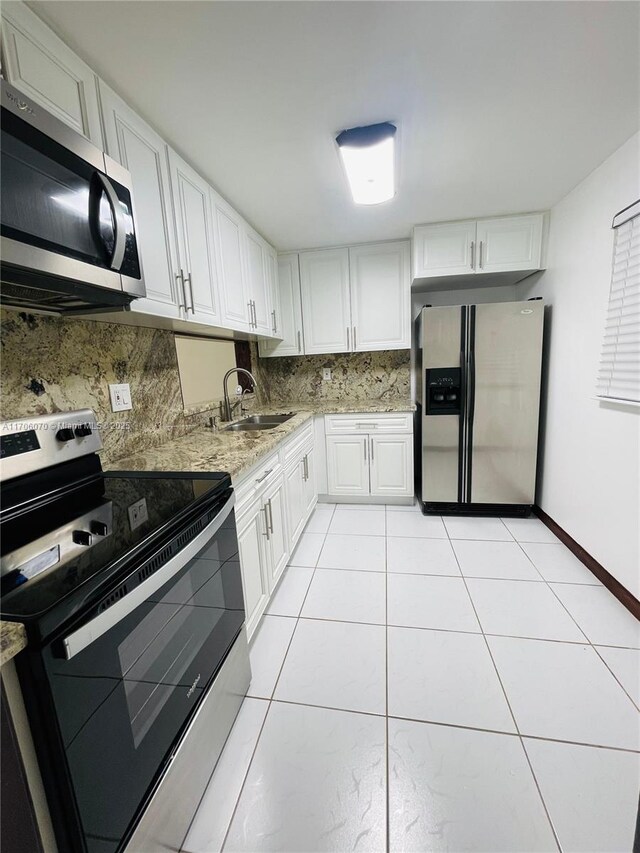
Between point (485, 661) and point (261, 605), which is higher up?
point (261, 605)

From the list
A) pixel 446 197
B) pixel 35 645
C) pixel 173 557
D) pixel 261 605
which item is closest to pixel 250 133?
pixel 446 197

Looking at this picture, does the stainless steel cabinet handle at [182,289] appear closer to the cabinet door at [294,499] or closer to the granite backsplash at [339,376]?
the cabinet door at [294,499]

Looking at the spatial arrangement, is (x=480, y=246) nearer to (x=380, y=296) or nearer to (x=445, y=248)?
(x=445, y=248)

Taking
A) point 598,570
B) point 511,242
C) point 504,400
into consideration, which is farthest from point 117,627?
point 511,242

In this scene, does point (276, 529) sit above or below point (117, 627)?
below

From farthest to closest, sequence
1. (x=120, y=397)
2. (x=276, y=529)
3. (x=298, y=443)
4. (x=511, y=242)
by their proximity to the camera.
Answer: (x=511, y=242)
(x=298, y=443)
(x=276, y=529)
(x=120, y=397)

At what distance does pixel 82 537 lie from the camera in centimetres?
86

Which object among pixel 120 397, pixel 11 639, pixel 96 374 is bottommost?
pixel 11 639

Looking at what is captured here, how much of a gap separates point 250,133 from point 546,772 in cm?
262

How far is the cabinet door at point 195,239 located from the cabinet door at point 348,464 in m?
1.56

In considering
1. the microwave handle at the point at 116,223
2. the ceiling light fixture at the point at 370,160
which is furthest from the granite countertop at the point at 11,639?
the ceiling light fixture at the point at 370,160

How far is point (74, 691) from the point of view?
0.64 meters

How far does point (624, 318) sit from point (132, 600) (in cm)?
237

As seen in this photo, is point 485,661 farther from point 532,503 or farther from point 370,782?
point 532,503
